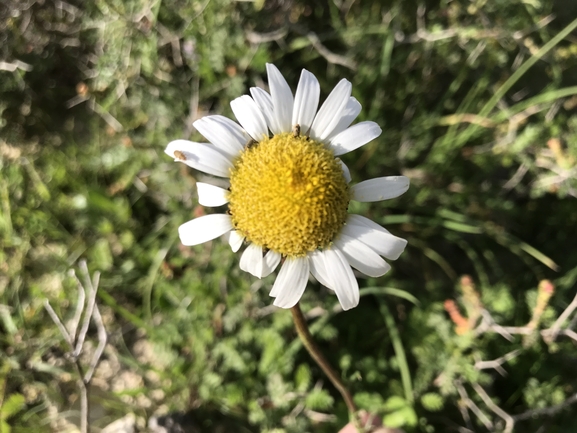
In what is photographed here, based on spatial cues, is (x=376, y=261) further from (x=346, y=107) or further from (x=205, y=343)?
(x=205, y=343)

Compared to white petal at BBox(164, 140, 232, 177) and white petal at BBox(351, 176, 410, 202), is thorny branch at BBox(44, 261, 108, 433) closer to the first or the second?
white petal at BBox(164, 140, 232, 177)

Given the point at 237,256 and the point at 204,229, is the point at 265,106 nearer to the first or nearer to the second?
the point at 204,229

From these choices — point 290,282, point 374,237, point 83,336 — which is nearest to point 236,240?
point 290,282

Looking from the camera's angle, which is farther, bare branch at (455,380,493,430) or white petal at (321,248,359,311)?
bare branch at (455,380,493,430)

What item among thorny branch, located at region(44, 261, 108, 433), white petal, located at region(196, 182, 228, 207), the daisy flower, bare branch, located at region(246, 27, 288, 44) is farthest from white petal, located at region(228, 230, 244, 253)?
bare branch, located at region(246, 27, 288, 44)

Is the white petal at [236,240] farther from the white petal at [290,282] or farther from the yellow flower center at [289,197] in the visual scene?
the white petal at [290,282]

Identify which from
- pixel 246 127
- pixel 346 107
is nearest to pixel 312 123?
pixel 346 107
